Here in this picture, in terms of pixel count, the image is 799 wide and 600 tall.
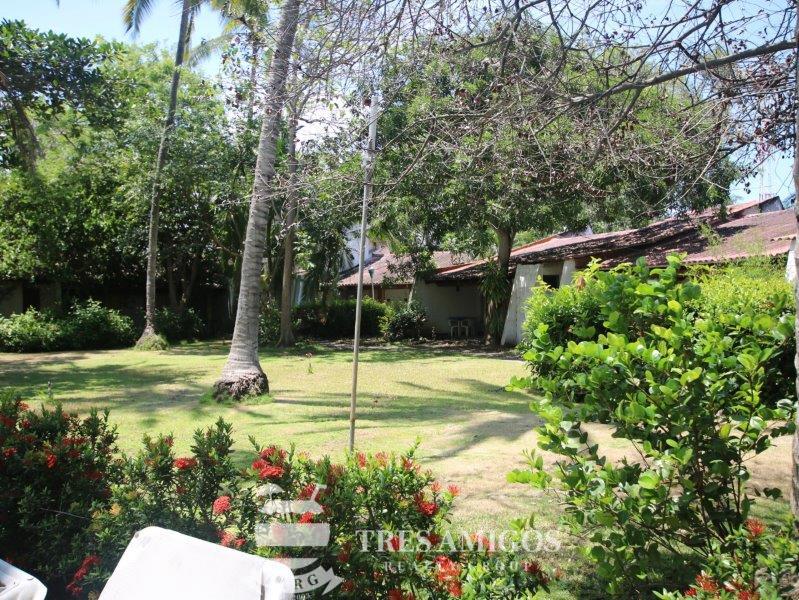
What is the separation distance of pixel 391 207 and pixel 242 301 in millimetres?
8234

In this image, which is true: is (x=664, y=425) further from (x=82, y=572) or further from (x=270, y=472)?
(x=82, y=572)

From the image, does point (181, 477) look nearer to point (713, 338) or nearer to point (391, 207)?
point (713, 338)

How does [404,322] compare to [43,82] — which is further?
[404,322]

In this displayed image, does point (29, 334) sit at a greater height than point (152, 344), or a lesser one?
greater

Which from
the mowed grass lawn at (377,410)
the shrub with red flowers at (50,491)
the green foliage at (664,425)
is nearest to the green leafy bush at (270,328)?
the mowed grass lawn at (377,410)

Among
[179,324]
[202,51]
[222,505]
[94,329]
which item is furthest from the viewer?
[179,324]

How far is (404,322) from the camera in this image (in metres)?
27.0

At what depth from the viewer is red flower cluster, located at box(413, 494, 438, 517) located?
10.1 ft

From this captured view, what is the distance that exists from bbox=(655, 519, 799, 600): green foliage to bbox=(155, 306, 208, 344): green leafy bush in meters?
23.7

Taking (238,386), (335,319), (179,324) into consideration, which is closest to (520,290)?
(335,319)

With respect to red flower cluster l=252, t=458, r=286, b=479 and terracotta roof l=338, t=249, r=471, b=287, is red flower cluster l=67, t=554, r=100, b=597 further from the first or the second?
terracotta roof l=338, t=249, r=471, b=287

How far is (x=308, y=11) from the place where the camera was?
543 centimetres

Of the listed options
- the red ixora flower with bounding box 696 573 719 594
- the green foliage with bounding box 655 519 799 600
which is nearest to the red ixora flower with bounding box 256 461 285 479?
the green foliage with bounding box 655 519 799 600

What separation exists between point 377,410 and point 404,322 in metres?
16.4
